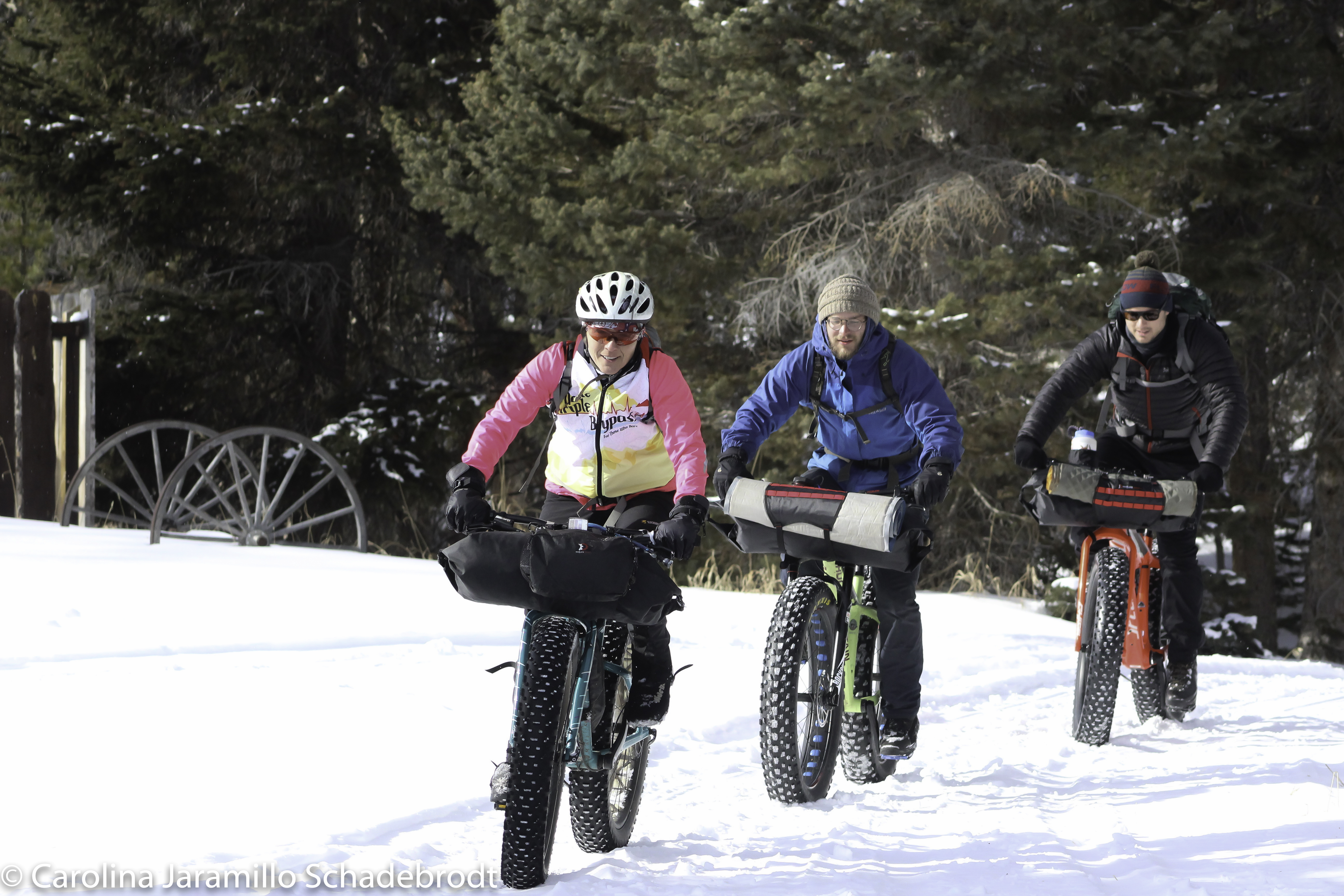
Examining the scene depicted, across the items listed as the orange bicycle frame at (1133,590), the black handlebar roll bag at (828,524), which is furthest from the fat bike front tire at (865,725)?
the orange bicycle frame at (1133,590)

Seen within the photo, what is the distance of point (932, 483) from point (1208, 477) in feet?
5.63

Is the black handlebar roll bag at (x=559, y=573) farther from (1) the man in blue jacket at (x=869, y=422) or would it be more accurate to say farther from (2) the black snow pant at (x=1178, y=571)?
(2) the black snow pant at (x=1178, y=571)

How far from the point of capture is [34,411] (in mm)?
9938

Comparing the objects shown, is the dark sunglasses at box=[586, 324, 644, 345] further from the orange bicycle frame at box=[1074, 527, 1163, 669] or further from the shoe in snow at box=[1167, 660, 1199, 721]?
the shoe in snow at box=[1167, 660, 1199, 721]

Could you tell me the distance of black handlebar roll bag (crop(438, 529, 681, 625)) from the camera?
3320 millimetres

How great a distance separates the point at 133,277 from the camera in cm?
1509

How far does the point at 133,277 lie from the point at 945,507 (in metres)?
10.2

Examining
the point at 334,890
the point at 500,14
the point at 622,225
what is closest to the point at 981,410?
the point at 622,225

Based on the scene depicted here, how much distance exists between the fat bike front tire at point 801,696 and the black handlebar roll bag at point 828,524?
195 millimetres

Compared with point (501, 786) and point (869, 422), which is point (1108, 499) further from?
point (501, 786)

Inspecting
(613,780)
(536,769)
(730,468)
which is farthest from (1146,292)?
(536,769)

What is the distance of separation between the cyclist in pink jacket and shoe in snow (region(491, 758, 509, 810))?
558mm

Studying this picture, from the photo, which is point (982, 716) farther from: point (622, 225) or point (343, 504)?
point (343, 504)

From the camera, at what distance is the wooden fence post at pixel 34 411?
9.89m
